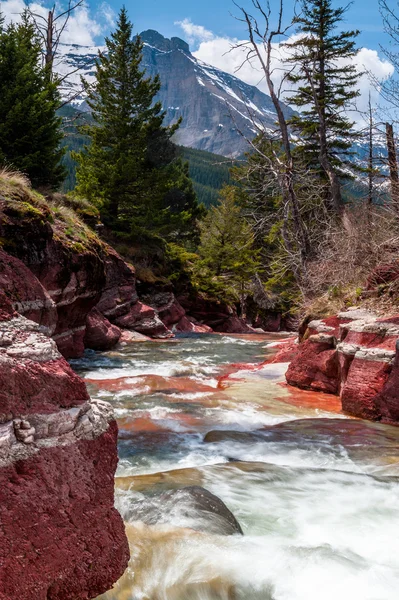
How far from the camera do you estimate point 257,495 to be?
15.0ft

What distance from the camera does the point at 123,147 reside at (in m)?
23.8

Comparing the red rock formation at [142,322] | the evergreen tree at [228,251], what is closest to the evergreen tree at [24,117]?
the red rock formation at [142,322]

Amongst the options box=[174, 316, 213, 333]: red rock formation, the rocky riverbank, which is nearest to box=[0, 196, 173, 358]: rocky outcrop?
the rocky riverbank

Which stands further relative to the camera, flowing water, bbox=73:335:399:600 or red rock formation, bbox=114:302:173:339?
Result: red rock formation, bbox=114:302:173:339

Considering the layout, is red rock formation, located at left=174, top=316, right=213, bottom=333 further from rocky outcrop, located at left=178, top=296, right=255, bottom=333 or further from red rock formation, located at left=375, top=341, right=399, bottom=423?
red rock formation, located at left=375, top=341, right=399, bottom=423

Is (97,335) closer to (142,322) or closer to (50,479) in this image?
(142,322)

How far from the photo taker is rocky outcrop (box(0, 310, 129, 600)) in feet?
7.39

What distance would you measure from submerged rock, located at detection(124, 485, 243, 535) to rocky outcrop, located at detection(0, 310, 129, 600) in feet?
3.14

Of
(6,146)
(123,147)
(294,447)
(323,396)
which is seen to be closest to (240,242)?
(123,147)

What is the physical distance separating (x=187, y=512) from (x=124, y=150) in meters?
23.0

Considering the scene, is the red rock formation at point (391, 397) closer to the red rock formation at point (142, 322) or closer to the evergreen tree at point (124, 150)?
the red rock formation at point (142, 322)

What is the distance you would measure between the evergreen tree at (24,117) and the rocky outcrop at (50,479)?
46.8ft

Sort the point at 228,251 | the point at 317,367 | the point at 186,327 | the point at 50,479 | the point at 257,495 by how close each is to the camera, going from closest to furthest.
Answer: the point at 50,479 < the point at 257,495 < the point at 317,367 < the point at 186,327 < the point at 228,251

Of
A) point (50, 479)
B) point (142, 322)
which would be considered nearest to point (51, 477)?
point (50, 479)
